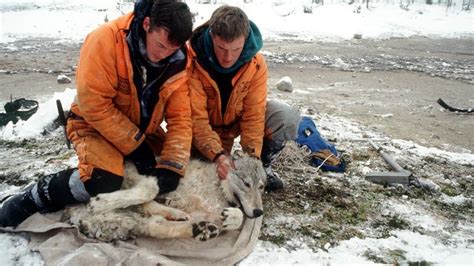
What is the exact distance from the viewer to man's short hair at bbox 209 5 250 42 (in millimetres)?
3195

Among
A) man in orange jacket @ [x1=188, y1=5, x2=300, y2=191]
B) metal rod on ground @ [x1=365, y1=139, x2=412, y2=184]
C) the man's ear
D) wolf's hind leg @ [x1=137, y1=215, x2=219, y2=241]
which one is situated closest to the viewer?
the man's ear

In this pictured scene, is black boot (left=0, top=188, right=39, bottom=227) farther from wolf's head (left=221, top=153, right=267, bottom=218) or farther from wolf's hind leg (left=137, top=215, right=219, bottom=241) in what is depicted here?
wolf's head (left=221, top=153, right=267, bottom=218)

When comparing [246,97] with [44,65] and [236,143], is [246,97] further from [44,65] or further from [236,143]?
[44,65]

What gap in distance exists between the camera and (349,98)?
847 cm

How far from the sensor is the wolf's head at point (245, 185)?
353cm

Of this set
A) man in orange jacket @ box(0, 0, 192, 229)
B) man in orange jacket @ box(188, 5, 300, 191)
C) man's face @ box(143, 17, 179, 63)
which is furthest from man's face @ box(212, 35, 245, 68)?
man's face @ box(143, 17, 179, 63)

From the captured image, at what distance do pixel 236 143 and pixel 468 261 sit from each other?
2882 millimetres

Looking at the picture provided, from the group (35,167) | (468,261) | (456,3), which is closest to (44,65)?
(35,167)

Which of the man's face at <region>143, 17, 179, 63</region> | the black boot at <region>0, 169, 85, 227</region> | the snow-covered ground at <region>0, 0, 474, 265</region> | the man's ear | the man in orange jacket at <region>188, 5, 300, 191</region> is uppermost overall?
the man's ear

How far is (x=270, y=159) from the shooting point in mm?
4258

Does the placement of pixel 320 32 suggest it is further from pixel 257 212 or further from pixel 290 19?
pixel 257 212

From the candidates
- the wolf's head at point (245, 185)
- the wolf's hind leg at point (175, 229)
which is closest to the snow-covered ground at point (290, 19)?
the wolf's head at point (245, 185)

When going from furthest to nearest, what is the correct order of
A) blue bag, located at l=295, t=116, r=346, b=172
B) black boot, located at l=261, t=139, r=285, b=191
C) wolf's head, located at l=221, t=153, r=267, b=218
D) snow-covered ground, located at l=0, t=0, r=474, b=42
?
snow-covered ground, located at l=0, t=0, r=474, b=42 < blue bag, located at l=295, t=116, r=346, b=172 < black boot, located at l=261, t=139, r=285, b=191 < wolf's head, located at l=221, t=153, r=267, b=218

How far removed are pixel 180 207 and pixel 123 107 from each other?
3.21ft
